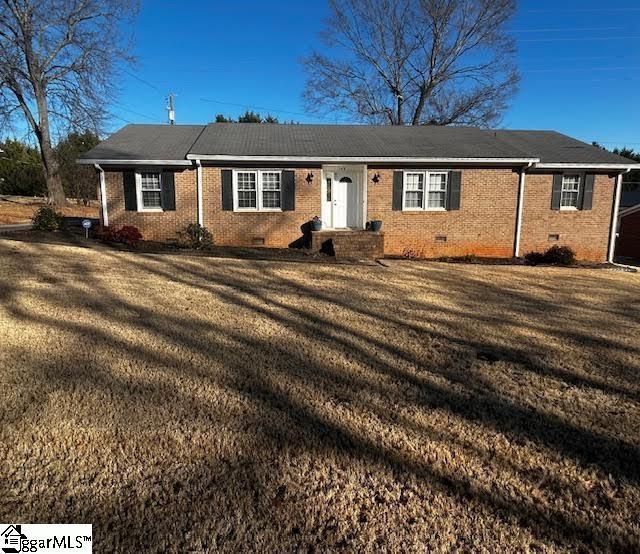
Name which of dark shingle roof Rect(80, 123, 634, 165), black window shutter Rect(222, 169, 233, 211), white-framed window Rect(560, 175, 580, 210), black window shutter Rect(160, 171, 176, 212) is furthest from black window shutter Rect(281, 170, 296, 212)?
white-framed window Rect(560, 175, 580, 210)

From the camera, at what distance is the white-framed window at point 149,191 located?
45.0 feet

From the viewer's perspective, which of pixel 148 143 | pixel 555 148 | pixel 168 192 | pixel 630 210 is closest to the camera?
pixel 168 192

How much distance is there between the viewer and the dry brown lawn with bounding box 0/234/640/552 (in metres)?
2.27

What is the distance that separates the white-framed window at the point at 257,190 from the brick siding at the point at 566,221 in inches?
325

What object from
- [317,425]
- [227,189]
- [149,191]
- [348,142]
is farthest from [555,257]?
[317,425]

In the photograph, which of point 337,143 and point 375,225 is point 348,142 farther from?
point 375,225

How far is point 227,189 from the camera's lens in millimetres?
13672

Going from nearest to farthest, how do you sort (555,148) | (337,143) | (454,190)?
(454,190), (337,143), (555,148)

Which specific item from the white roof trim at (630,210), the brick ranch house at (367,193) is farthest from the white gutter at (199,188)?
the white roof trim at (630,210)

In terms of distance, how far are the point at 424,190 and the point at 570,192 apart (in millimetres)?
5168

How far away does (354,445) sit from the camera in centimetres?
294

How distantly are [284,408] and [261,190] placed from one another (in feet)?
36.7

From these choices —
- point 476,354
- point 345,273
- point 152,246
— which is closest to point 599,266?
point 345,273

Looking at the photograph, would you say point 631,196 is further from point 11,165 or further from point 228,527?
point 11,165
